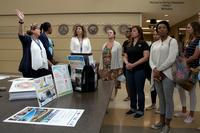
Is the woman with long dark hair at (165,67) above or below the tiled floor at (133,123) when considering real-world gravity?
above

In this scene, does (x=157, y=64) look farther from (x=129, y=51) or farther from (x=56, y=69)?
(x=56, y=69)

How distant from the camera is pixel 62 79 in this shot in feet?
5.27

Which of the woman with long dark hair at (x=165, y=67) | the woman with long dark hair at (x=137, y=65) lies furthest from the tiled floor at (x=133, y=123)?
the woman with long dark hair at (x=165, y=67)

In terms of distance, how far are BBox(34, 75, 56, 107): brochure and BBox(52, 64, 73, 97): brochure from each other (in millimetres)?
58

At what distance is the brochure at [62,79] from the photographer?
155cm

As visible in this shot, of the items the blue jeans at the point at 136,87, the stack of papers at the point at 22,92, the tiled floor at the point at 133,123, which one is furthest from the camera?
the blue jeans at the point at 136,87

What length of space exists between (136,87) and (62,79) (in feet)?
6.48

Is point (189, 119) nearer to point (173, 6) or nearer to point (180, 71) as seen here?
point (180, 71)

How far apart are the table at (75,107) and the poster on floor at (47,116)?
0.03 metres

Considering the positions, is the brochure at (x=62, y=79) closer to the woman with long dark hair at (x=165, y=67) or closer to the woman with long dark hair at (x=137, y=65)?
the woman with long dark hair at (x=165, y=67)

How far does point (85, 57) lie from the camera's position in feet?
5.62

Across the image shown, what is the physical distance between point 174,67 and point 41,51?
1.56 metres

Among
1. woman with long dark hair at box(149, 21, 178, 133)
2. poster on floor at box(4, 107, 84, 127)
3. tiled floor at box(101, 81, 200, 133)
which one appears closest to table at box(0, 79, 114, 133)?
poster on floor at box(4, 107, 84, 127)

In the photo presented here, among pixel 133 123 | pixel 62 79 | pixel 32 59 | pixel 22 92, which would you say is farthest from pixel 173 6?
pixel 22 92
